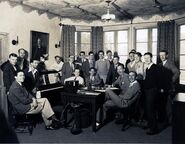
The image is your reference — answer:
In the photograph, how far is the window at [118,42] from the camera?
10297 millimetres

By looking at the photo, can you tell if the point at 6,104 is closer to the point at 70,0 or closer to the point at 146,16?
the point at 70,0

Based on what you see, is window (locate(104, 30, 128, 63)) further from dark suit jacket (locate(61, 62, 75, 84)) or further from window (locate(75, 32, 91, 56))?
dark suit jacket (locate(61, 62, 75, 84))

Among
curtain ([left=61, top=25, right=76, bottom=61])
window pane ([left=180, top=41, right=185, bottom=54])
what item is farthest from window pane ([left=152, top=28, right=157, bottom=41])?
curtain ([left=61, top=25, right=76, bottom=61])

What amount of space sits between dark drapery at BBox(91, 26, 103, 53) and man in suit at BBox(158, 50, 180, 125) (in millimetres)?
4135

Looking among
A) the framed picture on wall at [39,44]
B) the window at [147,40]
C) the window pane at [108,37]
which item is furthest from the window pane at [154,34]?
the framed picture on wall at [39,44]

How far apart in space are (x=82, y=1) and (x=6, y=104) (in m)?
3.48

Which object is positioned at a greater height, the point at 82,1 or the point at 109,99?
the point at 82,1

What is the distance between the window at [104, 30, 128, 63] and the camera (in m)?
10.3

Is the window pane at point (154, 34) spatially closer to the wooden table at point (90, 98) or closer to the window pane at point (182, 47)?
the window pane at point (182, 47)

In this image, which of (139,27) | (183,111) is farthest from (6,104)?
(139,27)

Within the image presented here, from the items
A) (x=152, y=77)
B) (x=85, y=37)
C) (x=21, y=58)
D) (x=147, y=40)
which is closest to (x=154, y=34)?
(x=147, y=40)

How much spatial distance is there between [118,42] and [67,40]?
6.66 feet

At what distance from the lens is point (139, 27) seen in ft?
32.3

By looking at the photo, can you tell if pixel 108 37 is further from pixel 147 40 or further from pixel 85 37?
pixel 147 40
